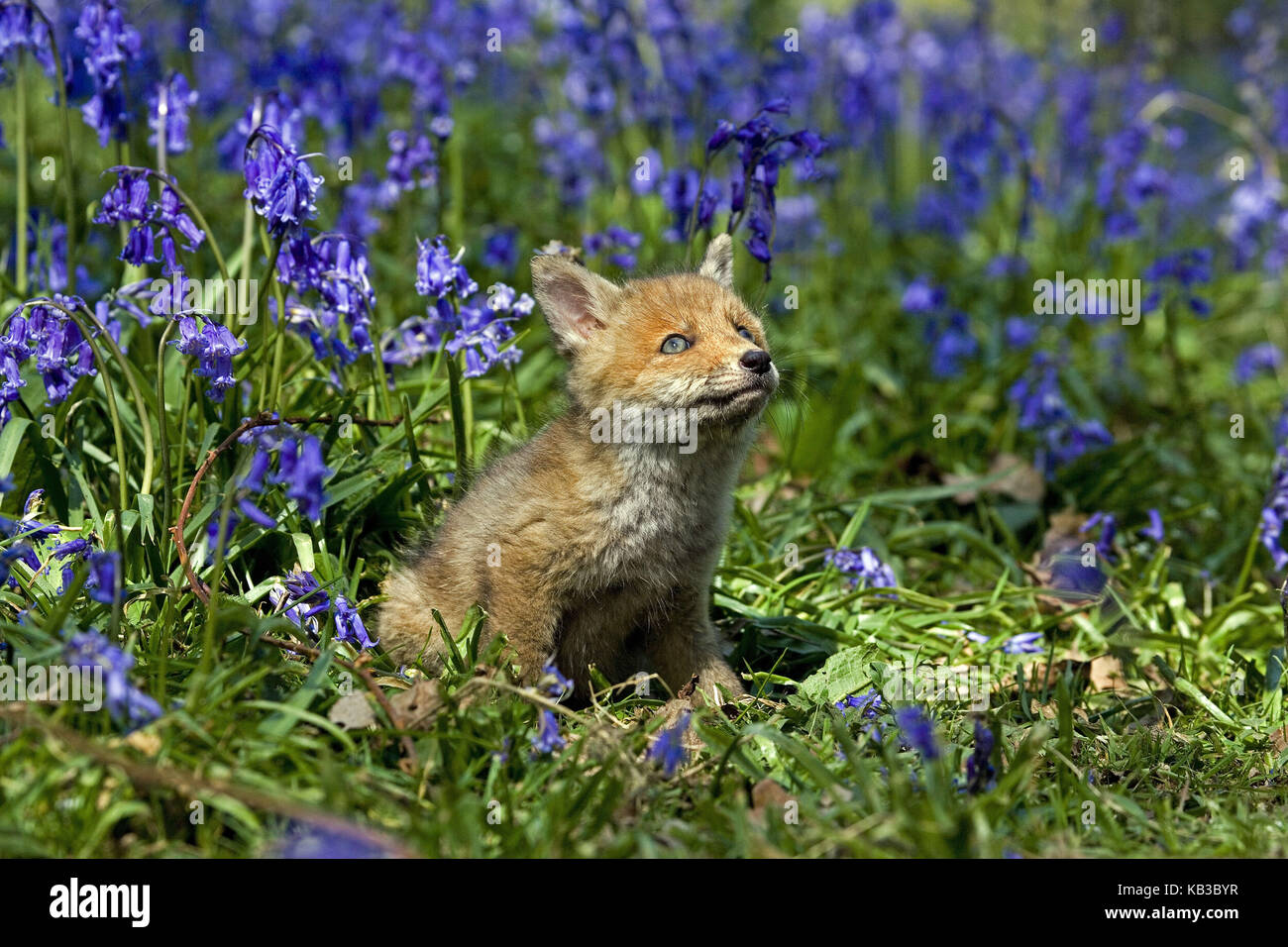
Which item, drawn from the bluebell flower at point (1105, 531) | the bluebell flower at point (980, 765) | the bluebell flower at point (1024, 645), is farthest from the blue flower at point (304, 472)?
the bluebell flower at point (1105, 531)

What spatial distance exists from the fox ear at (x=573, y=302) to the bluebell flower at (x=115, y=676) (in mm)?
1882

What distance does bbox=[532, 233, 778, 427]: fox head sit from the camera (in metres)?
4.28

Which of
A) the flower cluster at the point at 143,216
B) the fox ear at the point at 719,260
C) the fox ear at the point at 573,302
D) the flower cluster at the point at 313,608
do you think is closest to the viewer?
the flower cluster at the point at 313,608

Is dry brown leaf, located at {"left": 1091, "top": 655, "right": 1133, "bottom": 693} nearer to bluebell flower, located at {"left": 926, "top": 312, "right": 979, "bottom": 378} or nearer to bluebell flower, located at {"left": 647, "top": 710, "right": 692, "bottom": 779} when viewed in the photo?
bluebell flower, located at {"left": 647, "top": 710, "right": 692, "bottom": 779}

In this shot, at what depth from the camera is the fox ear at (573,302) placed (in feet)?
15.0

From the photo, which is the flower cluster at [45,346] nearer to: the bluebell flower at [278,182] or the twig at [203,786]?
the bluebell flower at [278,182]

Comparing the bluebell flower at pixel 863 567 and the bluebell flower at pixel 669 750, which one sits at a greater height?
the bluebell flower at pixel 863 567

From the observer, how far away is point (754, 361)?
427cm

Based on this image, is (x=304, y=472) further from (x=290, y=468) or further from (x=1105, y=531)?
(x=1105, y=531)

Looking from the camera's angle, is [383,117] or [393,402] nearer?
[393,402]
